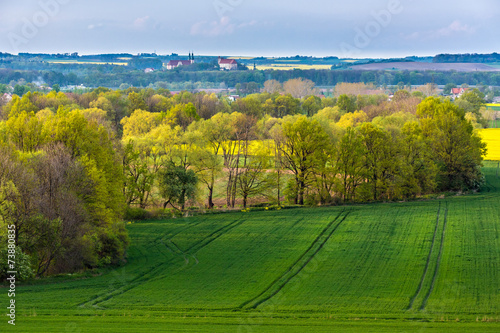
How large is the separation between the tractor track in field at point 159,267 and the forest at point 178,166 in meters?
3.66

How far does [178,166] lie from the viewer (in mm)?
64625

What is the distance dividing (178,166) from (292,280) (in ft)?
96.3

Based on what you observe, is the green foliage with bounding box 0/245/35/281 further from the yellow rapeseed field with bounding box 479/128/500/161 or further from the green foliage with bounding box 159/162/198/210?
the yellow rapeseed field with bounding box 479/128/500/161

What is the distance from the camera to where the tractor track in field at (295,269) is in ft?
111

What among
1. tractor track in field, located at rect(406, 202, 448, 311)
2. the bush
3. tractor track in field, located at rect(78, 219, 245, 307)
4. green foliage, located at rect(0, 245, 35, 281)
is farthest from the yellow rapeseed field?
green foliage, located at rect(0, 245, 35, 281)

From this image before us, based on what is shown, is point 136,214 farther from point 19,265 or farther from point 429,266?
point 429,266

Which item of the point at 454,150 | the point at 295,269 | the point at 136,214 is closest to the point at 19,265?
the point at 295,269

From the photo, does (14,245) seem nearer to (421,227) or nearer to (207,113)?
(421,227)

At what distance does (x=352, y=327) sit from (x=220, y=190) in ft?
152

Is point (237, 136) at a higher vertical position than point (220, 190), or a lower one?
higher

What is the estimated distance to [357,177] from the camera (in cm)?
6912

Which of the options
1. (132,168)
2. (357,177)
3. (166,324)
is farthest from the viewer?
(357,177)

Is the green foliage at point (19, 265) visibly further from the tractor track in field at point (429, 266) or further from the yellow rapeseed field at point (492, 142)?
the yellow rapeseed field at point (492, 142)

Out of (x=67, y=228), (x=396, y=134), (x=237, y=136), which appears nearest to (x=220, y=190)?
(x=237, y=136)
